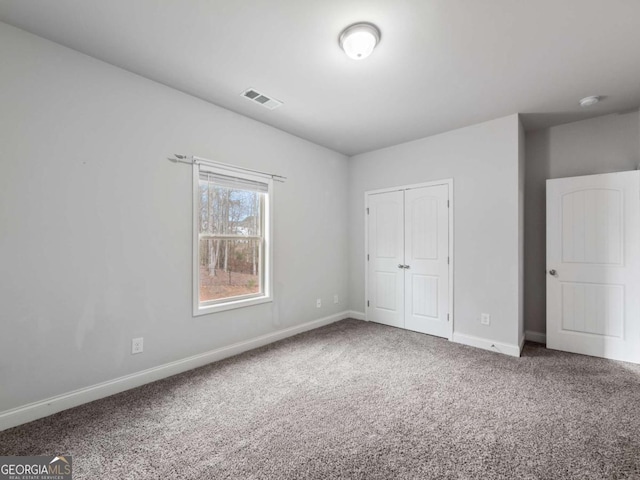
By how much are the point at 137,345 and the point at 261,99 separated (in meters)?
2.63

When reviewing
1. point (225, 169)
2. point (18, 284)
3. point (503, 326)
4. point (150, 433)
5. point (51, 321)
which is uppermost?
point (225, 169)

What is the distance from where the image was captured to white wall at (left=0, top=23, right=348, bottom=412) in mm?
1996

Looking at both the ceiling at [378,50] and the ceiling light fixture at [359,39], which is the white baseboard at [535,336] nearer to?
the ceiling at [378,50]

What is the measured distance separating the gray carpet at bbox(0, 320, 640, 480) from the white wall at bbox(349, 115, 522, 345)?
63cm

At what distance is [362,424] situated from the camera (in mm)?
1983

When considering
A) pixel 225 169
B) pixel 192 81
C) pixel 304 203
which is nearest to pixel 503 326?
pixel 304 203

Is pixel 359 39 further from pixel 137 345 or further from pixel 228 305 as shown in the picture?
pixel 137 345

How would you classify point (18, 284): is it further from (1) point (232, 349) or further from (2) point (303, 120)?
(2) point (303, 120)

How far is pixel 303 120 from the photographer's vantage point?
11.5ft

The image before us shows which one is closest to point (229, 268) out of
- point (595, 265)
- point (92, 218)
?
point (92, 218)

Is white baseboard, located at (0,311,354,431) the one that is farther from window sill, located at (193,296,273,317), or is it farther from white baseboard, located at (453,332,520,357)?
white baseboard, located at (453,332,520,357)

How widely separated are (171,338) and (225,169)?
1812 mm

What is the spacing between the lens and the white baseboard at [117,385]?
6.49ft

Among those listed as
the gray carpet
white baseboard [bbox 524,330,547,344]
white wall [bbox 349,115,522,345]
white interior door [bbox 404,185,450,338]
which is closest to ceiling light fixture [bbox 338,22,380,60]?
white wall [bbox 349,115,522,345]
